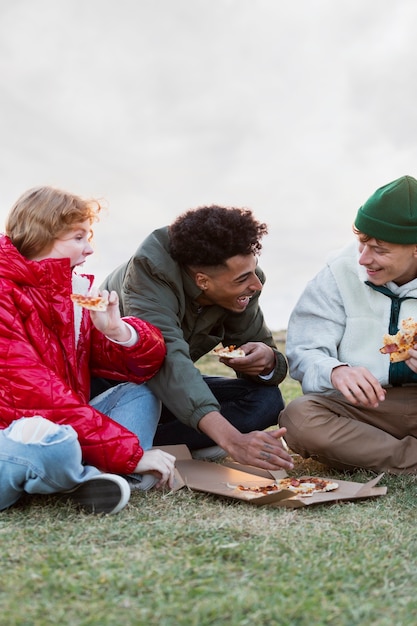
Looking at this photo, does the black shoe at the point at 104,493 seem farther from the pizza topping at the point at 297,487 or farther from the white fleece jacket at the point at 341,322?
the white fleece jacket at the point at 341,322

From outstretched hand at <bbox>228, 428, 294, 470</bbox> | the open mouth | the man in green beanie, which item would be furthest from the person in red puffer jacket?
the man in green beanie

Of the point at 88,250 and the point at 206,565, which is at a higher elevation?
the point at 88,250

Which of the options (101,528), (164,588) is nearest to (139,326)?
(101,528)

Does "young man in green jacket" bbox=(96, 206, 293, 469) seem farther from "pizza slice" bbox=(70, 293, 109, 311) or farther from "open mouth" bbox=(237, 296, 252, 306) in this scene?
"pizza slice" bbox=(70, 293, 109, 311)

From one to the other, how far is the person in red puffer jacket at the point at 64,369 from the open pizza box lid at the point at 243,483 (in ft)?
0.64

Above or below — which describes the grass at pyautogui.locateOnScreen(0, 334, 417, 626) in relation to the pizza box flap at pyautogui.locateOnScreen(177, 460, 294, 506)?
above

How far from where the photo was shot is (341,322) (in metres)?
3.77

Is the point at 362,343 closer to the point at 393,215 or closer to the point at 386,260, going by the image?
the point at 386,260

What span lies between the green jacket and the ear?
20mm

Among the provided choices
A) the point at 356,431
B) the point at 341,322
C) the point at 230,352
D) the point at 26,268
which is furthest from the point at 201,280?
the point at 356,431

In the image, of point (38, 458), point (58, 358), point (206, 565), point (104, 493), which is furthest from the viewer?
point (58, 358)

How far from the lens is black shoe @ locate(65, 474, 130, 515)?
2.67 m

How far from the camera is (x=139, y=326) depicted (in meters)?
3.17

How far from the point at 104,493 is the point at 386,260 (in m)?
1.77
